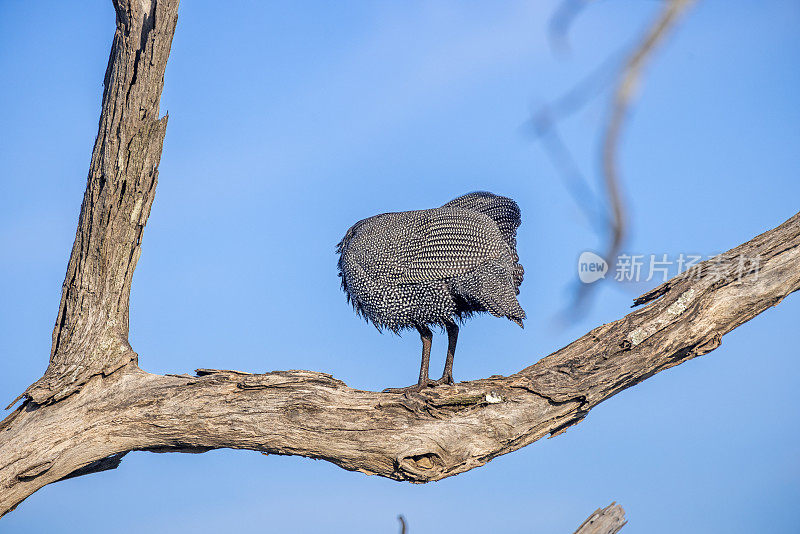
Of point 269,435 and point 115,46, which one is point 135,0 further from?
point 269,435

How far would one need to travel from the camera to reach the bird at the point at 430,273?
4.84 meters

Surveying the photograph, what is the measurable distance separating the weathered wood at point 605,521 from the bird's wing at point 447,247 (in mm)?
1830

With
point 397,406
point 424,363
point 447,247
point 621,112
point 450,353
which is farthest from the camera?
point 450,353

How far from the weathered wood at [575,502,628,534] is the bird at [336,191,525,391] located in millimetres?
1380

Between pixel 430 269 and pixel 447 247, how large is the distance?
198mm

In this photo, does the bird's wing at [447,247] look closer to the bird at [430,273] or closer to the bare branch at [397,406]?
the bird at [430,273]

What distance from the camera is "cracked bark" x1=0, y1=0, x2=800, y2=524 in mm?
4289

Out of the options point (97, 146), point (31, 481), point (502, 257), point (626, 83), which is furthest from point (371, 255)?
point (626, 83)

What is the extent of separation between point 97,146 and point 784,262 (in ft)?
15.5

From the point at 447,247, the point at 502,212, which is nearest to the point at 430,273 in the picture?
the point at 447,247

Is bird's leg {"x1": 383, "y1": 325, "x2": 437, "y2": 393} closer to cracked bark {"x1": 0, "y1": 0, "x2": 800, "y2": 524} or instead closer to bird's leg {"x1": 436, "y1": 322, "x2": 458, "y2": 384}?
bird's leg {"x1": 436, "y1": 322, "x2": 458, "y2": 384}

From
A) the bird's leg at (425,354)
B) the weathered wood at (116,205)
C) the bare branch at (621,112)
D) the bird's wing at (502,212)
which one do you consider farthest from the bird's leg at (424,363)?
the bare branch at (621,112)

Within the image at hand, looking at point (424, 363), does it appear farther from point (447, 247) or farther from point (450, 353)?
point (447, 247)

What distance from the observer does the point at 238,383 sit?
4492 mm
